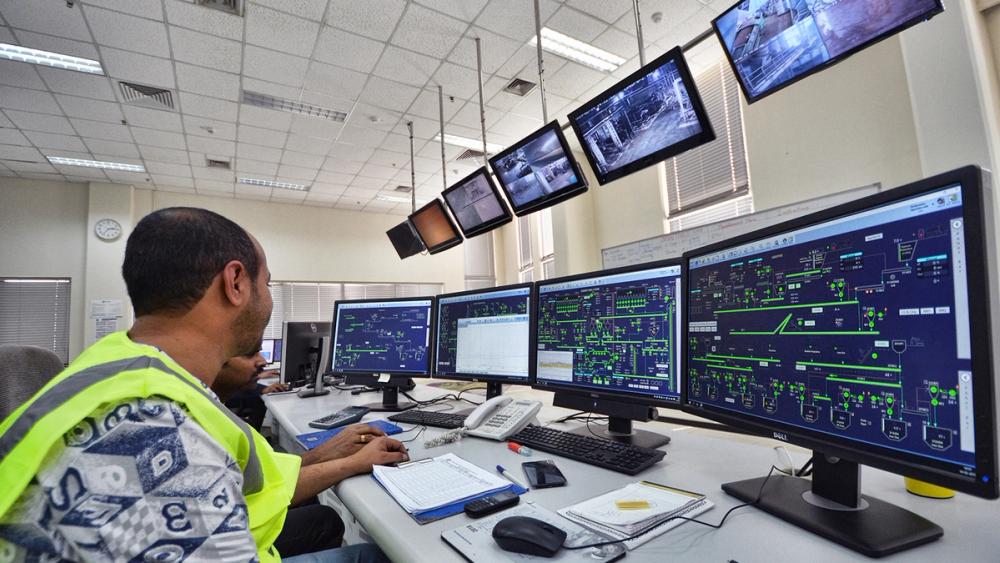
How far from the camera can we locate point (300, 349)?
301 cm

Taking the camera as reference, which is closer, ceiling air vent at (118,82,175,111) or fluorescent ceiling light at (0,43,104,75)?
fluorescent ceiling light at (0,43,104,75)

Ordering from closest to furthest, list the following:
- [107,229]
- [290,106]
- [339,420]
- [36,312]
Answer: [339,420] → [290,106] → [36,312] → [107,229]

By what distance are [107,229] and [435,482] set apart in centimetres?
742

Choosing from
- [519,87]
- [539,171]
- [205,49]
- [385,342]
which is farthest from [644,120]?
[205,49]

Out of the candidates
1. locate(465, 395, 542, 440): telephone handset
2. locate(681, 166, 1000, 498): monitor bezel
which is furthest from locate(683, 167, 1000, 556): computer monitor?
Result: locate(465, 395, 542, 440): telephone handset

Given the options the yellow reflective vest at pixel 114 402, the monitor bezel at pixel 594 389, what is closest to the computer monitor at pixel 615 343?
the monitor bezel at pixel 594 389

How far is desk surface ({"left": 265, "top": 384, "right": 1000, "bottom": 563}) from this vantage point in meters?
0.63

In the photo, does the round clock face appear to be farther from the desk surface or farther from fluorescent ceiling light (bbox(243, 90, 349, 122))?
the desk surface

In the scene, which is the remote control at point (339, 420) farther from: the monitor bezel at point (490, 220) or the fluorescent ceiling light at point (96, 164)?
the fluorescent ceiling light at point (96, 164)

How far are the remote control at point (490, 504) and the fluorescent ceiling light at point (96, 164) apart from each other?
6.86 m

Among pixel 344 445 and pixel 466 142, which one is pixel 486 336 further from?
pixel 466 142

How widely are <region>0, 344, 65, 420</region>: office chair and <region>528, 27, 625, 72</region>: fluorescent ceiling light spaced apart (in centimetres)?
353

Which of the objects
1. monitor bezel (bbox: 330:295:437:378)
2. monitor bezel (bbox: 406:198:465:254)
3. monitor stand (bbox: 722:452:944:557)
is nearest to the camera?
monitor stand (bbox: 722:452:944:557)

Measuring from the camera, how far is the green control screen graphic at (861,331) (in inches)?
22.0
